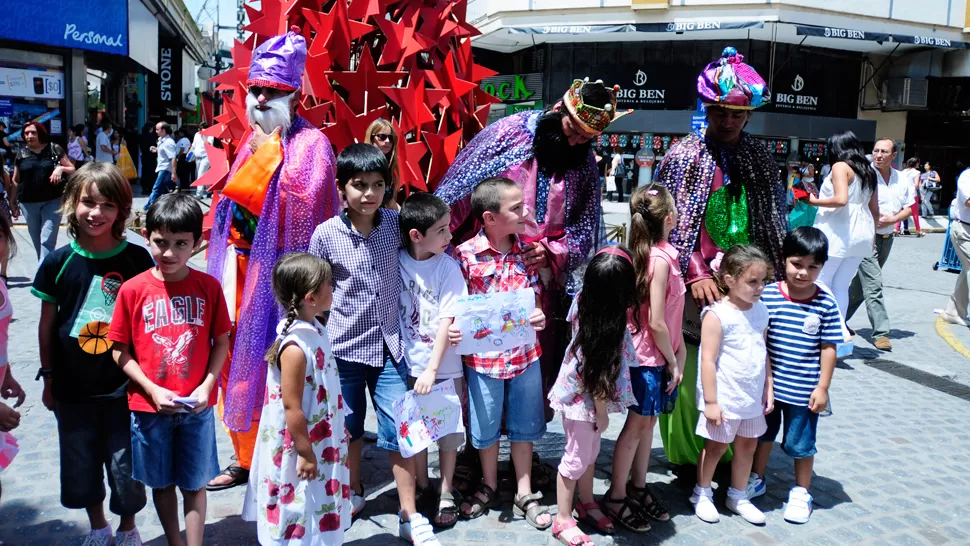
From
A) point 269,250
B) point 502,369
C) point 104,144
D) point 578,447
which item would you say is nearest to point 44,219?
point 269,250

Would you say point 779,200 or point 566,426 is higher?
point 779,200

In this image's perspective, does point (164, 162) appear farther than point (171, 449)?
Yes

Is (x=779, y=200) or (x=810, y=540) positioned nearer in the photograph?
(x=810, y=540)

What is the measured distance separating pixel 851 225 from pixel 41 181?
770 centimetres

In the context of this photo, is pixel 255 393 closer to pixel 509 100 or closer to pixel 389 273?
pixel 389 273

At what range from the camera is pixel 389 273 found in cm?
322

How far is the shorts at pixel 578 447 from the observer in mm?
3143

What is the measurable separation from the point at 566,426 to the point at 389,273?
3.26ft

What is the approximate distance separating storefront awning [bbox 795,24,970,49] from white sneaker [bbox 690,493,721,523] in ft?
61.1

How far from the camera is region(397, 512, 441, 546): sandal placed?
3074mm

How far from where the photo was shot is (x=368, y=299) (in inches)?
124

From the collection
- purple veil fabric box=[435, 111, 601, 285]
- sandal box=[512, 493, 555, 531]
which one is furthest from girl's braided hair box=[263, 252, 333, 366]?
sandal box=[512, 493, 555, 531]

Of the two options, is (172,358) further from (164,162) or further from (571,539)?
(164,162)

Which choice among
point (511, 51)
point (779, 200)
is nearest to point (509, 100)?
point (511, 51)
